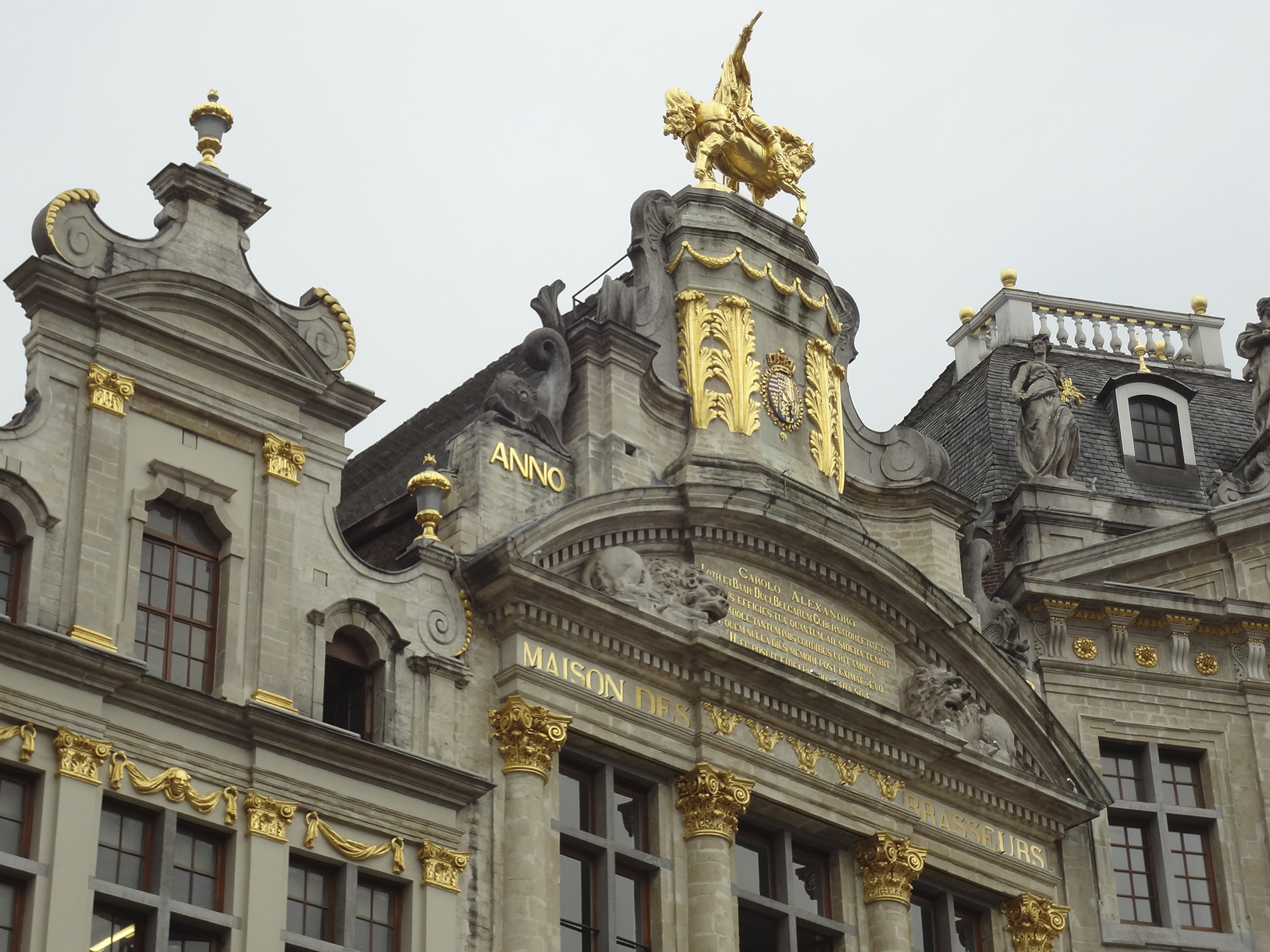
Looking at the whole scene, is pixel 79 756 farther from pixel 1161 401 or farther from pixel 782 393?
pixel 1161 401

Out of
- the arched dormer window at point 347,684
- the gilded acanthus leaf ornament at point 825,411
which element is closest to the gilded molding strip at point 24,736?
the arched dormer window at point 347,684

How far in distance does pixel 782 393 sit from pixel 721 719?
17.1 feet

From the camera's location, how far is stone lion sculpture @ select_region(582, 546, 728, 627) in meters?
30.2

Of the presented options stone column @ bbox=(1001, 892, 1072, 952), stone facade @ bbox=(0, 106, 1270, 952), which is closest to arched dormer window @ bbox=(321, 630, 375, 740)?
stone facade @ bbox=(0, 106, 1270, 952)

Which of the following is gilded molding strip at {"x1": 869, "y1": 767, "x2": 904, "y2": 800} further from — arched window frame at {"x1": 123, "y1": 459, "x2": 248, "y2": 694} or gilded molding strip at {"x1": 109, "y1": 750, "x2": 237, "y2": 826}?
gilded molding strip at {"x1": 109, "y1": 750, "x2": 237, "y2": 826}

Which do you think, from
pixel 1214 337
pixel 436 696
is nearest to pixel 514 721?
pixel 436 696

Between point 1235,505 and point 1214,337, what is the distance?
380 inches

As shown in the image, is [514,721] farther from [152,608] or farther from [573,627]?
[152,608]

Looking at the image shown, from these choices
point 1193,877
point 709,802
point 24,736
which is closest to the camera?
point 24,736

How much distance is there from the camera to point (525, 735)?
28484mm

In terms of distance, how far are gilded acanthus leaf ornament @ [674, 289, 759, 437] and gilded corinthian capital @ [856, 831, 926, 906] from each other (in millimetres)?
5413

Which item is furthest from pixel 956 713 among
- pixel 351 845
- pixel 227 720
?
pixel 227 720

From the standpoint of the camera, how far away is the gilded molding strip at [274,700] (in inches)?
1040

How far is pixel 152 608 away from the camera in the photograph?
86.7 feet
